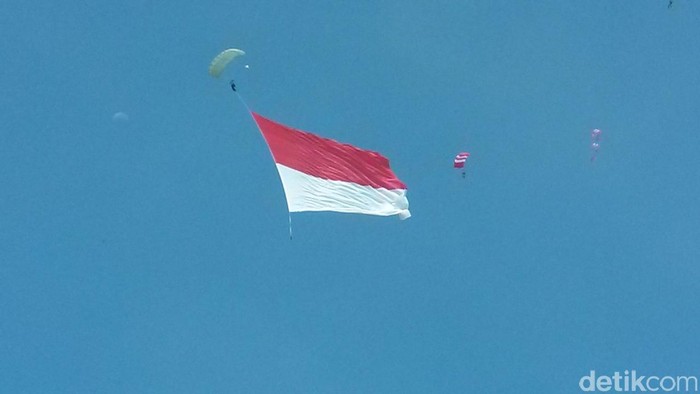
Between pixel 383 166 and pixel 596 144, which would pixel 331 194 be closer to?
pixel 383 166

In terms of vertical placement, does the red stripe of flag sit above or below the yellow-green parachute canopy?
below

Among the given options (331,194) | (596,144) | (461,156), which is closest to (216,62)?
(331,194)

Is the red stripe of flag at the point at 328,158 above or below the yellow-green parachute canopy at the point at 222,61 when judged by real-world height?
below

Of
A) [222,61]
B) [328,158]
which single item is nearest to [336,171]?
[328,158]

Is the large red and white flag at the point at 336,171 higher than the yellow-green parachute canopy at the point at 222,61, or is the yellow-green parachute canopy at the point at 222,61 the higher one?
the yellow-green parachute canopy at the point at 222,61

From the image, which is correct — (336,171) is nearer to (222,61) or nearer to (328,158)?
(328,158)
